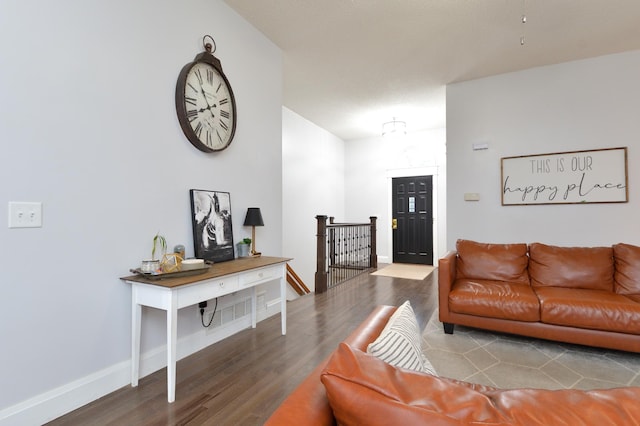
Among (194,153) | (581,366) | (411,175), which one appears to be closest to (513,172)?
(581,366)

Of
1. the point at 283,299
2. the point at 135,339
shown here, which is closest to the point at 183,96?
the point at 135,339

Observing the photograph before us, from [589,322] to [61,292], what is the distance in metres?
3.65

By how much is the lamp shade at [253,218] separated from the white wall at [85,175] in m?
0.51

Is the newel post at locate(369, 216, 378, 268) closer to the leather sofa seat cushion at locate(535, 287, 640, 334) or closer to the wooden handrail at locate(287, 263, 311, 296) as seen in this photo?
the wooden handrail at locate(287, 263, 311, 296)

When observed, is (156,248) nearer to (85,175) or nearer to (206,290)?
(206,290)

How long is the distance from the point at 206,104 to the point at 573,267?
369 cm

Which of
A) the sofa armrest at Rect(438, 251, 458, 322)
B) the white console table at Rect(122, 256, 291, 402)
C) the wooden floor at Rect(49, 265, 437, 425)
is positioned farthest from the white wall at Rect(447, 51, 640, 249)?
the white console table at Rect(122, 256, 291, 402)

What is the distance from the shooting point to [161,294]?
1836 millimetres

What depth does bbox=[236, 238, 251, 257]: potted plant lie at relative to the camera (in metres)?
2.88

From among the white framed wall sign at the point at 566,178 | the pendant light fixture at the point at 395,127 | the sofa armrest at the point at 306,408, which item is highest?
the pendant light fixture at the point at 395,127

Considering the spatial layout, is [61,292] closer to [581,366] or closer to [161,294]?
[161,294]

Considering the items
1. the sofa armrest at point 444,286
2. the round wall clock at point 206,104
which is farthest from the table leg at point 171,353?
the sofa armrest at point 444,286

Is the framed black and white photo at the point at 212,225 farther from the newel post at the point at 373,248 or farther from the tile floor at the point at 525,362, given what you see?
the newel post at the point at 373,248

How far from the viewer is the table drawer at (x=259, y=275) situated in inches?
93.7
